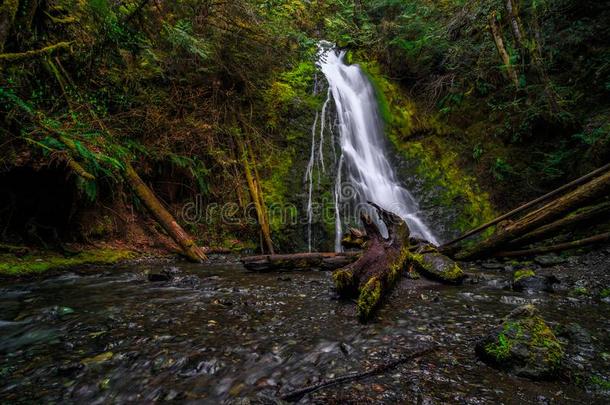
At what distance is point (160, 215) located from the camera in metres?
5.72

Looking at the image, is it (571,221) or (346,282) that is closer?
(346,282)

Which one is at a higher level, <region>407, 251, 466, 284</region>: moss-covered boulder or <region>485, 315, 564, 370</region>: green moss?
<region>407, 251, 466, 284</region>: moss-covered boulder

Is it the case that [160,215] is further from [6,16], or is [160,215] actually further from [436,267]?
[436,267]

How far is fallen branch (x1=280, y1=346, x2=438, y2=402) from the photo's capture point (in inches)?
68.1

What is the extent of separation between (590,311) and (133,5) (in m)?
8.58

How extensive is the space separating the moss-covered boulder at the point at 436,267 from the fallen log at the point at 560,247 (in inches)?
69.9

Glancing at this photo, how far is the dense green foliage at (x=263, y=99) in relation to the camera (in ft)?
16.8

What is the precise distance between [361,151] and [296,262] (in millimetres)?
5205

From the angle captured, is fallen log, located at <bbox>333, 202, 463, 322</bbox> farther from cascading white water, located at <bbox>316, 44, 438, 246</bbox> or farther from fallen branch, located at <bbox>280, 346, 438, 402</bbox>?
cascading white water, located at <bbox>316, 44, 438, 246</bbox>

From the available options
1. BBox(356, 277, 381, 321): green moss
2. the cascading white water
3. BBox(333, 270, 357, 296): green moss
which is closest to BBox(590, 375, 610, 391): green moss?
BBox(356, 277, 381, 321): green moss

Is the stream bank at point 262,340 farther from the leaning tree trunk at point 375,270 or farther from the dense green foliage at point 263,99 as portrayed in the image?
the dense green foliage at point 263,99

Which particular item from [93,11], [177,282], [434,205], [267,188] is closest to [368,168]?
[434,205]

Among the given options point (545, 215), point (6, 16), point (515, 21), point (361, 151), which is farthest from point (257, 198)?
point (515, 21)

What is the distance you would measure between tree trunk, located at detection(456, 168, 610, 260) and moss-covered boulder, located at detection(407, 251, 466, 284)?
1435 millimetres
